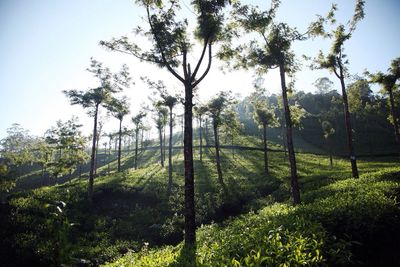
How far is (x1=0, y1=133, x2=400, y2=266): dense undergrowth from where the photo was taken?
21.6 feet

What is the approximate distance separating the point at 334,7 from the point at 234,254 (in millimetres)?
21495

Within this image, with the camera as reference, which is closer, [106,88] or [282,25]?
[282,25]

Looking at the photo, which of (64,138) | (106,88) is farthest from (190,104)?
(64,138)

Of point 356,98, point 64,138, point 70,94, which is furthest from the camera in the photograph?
point 356,98

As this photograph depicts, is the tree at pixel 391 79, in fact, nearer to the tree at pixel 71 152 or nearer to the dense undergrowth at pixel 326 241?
the dense undergrowth at pixel 326 241

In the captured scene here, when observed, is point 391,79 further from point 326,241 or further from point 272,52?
point 326,241

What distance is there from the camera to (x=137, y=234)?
22906 millimetres

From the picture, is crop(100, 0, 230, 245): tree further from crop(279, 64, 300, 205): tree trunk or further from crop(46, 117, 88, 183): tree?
crop(46, 117, 88, 183): tree

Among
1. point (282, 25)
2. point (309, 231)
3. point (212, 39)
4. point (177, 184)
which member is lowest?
point (177, 184)

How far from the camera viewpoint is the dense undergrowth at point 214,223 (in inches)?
260

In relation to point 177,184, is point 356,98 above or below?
above

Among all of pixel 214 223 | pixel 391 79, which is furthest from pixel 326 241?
pixel 391 79

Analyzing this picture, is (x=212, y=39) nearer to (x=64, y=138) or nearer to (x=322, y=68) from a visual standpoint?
(x=322, y=68)

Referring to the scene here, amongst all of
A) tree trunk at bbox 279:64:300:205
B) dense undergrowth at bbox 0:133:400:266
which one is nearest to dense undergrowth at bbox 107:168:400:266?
dense undergrowth at bbox 0:133:400:266
